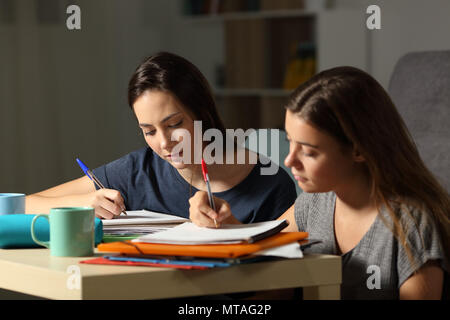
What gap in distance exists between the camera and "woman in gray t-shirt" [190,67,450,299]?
122 centimetres

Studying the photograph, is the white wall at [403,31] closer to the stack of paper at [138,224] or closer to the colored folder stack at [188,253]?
the stack of paper at [138,224]

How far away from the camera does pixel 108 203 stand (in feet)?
5.04

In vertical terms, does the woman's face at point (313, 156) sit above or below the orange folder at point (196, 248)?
above

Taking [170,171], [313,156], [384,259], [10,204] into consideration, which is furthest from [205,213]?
[170,171]

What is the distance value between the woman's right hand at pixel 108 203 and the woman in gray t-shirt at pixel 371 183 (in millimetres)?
303

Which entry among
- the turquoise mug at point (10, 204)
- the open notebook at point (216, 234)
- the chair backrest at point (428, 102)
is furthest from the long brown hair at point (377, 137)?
the chair backrest at point (428, 102)

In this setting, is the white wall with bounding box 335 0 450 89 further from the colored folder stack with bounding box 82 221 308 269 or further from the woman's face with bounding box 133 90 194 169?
the colored folder stack with bounding box 82 221 308 269

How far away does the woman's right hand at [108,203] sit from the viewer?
1.53 m

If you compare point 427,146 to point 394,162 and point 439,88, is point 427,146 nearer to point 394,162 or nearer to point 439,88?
point 439,88

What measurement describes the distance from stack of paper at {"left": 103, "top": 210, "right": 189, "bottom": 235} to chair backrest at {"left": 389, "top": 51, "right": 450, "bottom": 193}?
899mm

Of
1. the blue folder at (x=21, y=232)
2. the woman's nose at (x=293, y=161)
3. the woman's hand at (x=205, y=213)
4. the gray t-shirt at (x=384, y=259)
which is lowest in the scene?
the gray t-shirt at (x=384, y=259)

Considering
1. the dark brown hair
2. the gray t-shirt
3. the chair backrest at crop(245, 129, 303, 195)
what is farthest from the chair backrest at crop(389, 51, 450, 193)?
the gray t-shirt
